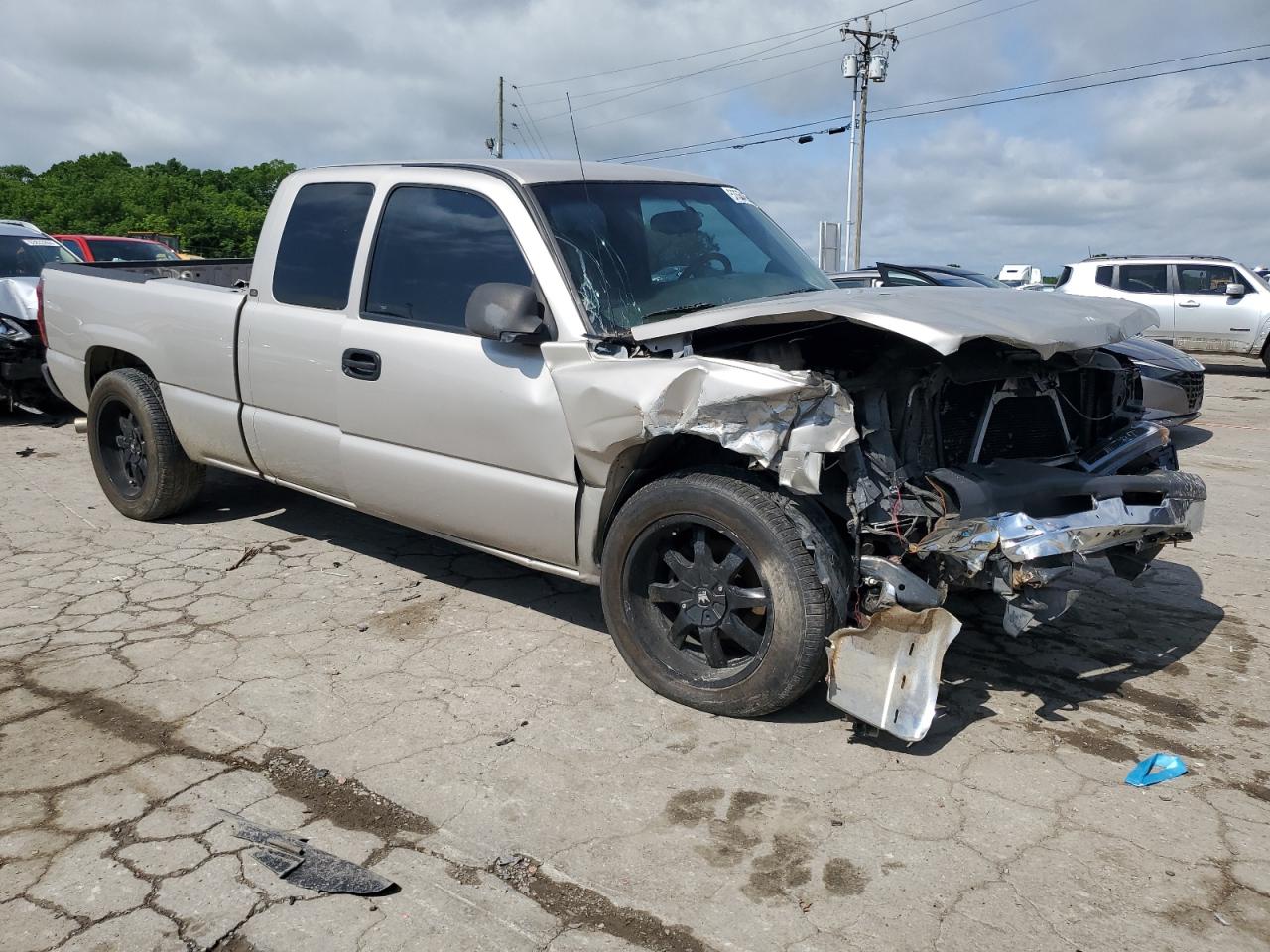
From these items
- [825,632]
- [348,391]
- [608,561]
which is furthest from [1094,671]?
[348,391]

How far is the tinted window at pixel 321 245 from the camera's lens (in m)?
4.73

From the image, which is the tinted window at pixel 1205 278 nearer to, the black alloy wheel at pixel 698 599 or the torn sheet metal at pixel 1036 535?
the torn sheet metal at pixel 1036 535

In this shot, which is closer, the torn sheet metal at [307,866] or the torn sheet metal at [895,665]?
the torn sheet metal at [307,866]

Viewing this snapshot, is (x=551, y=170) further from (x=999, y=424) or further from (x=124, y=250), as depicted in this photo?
(x=124, y=250)

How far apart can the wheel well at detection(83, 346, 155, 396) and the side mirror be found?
3083mm

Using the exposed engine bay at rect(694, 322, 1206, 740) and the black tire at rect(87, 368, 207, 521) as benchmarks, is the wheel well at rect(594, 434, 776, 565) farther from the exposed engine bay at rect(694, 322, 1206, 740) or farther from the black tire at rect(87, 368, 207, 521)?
the black tire at rect(87, 368, 207, 521)

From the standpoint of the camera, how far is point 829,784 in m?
3.26

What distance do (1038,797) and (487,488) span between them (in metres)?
2.26

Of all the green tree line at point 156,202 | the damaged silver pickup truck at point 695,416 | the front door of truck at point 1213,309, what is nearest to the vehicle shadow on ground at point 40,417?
the damaged silver pickup truck at point 695,416

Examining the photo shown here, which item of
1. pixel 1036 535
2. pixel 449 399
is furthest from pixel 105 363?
pixel 1036 535

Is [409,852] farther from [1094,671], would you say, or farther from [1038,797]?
[1094,671]

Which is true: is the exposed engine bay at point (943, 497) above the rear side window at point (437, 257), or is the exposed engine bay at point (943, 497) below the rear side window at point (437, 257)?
below

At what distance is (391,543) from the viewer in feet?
19.1

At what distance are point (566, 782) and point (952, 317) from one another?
6.25 ft
